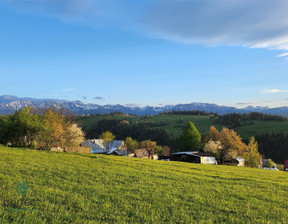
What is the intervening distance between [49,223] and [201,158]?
7588 centimetres

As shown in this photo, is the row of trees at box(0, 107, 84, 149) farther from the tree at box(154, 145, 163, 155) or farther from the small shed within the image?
the tree at box(154, 145, 163, 155)

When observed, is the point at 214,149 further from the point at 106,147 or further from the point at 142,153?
the point at 106,147

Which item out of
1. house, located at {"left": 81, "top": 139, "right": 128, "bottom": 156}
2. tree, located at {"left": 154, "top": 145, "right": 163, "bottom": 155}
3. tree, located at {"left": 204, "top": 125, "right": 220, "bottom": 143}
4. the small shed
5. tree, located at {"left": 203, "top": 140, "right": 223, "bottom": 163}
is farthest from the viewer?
tree, located at {"left": 154, "top": 145, "right": 163, "bottom": 155}

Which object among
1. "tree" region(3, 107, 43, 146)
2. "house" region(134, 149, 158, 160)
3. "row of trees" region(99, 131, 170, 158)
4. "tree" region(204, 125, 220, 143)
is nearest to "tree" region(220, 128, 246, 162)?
"tree" region(204, 125, 220, 143)

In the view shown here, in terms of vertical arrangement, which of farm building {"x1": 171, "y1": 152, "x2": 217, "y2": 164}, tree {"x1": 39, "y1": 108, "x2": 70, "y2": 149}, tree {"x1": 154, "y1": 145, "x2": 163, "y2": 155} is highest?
tree {"x1": 39, "y1": 108, "x2": 70, "y2": 149}

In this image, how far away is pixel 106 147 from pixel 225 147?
70.2 m

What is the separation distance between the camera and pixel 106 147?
127875mm

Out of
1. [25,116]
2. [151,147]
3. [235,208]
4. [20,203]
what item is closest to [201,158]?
[151,147]

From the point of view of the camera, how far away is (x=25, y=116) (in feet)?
125

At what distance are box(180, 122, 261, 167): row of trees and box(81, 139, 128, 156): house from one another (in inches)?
1775

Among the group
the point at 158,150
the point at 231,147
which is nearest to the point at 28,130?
the point at 231,147

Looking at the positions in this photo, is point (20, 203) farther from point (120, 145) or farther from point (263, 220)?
point (120, 145)

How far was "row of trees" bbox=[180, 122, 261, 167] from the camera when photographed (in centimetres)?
8594

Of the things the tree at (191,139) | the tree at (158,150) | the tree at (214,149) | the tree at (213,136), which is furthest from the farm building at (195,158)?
the tree at (158,150)
